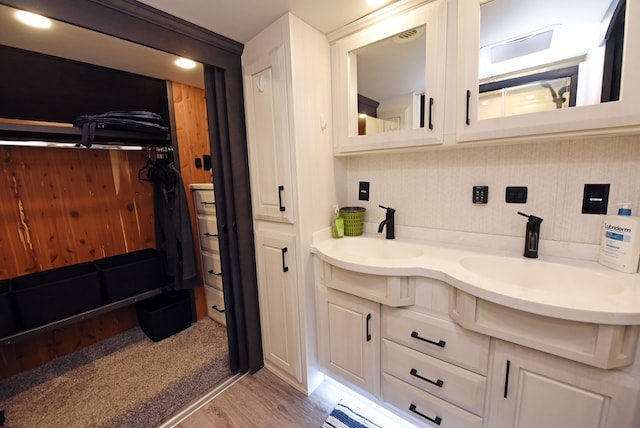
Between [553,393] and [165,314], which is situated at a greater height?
[553,393]

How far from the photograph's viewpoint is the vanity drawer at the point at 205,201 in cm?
217

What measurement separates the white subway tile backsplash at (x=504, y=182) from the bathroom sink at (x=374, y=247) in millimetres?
179

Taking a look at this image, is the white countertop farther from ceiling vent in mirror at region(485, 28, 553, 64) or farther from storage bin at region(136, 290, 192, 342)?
storage bin at region(136, 290, 192, 342)

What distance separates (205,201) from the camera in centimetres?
224

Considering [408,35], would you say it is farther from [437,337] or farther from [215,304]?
[215,304]

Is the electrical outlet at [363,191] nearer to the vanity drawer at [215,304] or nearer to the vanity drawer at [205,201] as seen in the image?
the vanity drawer at [205,201]

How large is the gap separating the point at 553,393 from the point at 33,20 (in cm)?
266

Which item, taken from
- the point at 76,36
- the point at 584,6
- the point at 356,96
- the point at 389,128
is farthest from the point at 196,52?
the point at 584,6

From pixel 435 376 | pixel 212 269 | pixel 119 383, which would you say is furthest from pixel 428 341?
pixel 119 383

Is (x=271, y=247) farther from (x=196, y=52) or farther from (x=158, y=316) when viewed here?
(x=158, y=316)

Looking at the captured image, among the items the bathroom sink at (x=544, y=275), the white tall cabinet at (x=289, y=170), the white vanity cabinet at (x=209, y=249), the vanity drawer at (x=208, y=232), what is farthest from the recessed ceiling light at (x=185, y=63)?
the bathroom sink at (x=544, y=275)

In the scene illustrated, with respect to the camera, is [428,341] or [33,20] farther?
[33,20]

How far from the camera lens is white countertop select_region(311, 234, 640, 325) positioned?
78 cm

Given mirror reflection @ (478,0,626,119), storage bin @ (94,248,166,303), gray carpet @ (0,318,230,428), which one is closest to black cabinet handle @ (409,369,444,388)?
mirror reflection @ (478,0,626,119)
